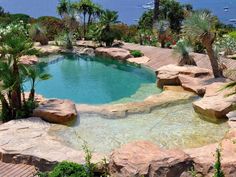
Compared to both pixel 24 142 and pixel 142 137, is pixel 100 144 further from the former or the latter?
pixel 24 142

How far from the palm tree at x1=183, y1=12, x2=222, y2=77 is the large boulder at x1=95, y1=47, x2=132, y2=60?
22.0ft

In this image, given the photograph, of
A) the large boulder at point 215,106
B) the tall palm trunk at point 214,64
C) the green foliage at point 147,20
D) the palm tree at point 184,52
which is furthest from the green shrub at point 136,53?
the green foliage at point 147,20

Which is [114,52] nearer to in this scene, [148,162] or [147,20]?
[147,20]

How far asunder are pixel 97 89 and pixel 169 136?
6.26 meters

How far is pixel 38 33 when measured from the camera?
24.0 m

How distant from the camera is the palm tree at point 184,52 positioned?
16922 millimetres

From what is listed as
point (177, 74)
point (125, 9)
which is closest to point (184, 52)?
point (177, 74)

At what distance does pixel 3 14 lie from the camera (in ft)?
103

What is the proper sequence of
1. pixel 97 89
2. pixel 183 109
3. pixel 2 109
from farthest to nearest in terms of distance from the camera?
pixel 97 89 < pixel 183 109 < pixel 2 109

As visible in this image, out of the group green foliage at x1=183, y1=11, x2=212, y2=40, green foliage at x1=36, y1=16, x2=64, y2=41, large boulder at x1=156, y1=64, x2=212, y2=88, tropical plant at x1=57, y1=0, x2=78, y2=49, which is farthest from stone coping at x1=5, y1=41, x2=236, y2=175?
green foliage at x1=36, y1=16, x2=64, y2=41

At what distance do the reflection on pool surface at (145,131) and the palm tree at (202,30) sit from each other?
12.1 feet

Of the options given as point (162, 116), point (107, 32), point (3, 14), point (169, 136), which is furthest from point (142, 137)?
point (3, 14)

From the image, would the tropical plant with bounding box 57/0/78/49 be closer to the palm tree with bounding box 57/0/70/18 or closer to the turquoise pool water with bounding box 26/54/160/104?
the palm tree with bounding box 57/0/70/18

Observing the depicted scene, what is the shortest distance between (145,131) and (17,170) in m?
3.75
